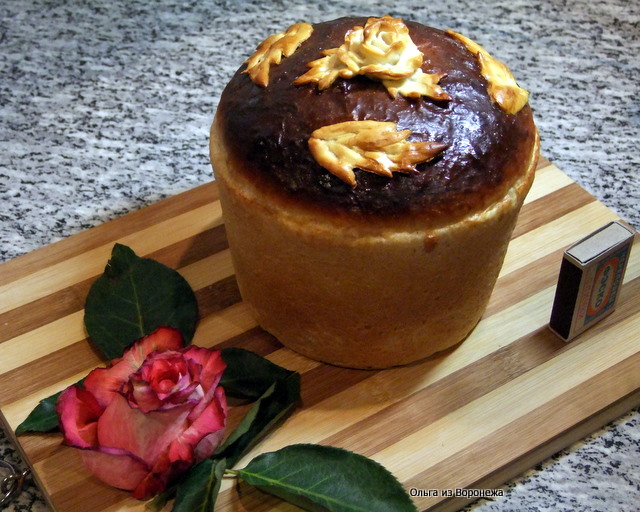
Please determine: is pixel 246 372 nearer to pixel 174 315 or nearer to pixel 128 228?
pixel 174 315

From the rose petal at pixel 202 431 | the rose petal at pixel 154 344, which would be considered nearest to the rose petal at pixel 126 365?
the rose petal at pixel 154 344

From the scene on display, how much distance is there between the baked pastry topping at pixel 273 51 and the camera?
3.68 feet

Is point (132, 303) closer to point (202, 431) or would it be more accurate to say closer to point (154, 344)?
point (154, 344)

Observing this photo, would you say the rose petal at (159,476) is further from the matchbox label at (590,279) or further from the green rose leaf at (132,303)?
the matchbox label at (590,279)

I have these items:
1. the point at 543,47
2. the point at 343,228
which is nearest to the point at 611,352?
the point at 343,228

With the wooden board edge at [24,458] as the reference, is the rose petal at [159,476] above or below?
above

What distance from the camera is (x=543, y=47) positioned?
1891 mm

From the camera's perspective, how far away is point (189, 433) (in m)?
1.04

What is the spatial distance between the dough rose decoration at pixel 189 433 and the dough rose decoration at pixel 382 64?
1.31ft

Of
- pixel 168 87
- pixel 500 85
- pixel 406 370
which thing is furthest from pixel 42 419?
pixel 168 87

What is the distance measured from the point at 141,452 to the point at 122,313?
10.6 inches

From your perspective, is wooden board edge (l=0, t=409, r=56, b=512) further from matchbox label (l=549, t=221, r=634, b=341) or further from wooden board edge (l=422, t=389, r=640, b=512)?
matchbox label (l=549, t=221, r=634, b=341)

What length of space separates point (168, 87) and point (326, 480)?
1.07 meters

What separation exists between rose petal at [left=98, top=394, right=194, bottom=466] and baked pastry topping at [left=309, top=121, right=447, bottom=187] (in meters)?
0.34
